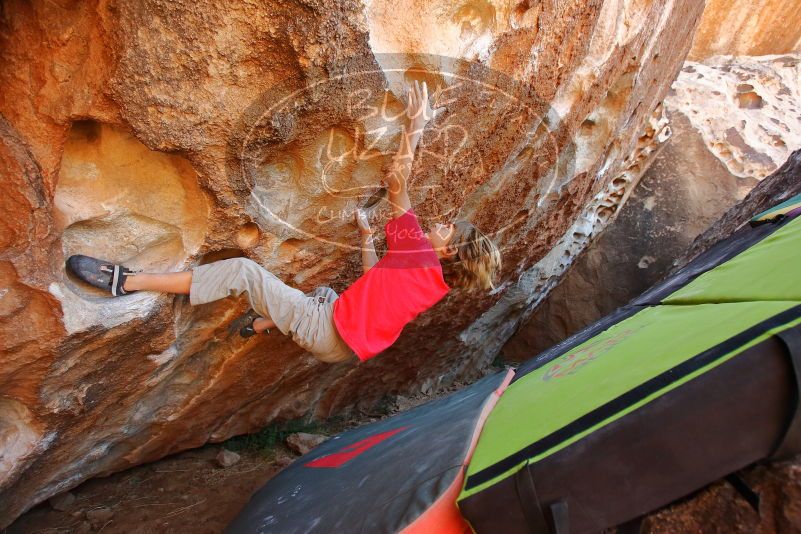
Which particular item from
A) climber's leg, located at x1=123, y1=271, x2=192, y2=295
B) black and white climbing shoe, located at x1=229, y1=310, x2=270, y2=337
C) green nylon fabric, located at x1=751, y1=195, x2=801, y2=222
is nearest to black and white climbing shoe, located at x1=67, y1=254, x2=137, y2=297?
climber's leg, located at x1=123, y1=271, x2=192, y2=295

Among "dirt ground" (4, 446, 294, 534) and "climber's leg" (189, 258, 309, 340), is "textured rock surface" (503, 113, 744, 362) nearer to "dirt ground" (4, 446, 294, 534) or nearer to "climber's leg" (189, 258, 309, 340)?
"dirt ground" (4, 446, 294, 534)

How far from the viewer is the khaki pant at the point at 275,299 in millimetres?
1979

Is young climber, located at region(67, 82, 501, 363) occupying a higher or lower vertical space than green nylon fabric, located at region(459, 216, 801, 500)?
higher

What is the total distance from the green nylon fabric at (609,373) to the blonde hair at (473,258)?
19.7 inches

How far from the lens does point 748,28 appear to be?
641cm

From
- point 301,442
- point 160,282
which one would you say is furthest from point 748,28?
point 160,282

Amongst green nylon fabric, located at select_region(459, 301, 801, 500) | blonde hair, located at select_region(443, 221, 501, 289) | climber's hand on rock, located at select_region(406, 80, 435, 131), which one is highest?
climber's hand on rock, located at select_region(406, 80, 435, 131)

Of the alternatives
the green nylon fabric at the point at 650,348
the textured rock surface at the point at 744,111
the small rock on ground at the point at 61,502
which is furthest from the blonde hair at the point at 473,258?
the textured rock surface at the point at 744,111

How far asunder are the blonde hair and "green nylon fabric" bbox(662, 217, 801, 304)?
2.65 feet

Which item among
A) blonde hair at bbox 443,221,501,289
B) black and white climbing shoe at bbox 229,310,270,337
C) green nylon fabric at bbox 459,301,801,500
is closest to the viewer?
green nylon fabric at bbox 459,301,801,500

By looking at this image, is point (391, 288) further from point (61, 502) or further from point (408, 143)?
point (61, 502)

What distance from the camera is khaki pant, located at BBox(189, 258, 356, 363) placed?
1.98 metres

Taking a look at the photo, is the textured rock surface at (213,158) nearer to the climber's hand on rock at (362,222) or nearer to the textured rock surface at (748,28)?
the climber's hand on rock at (362,222)

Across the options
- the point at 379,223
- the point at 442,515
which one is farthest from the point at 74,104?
the point at 442,515
